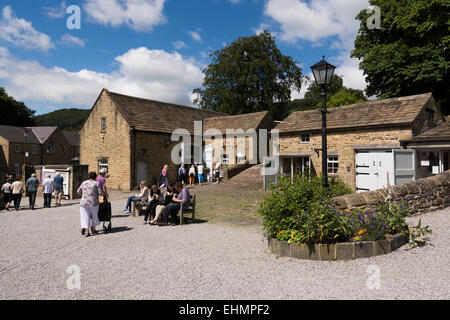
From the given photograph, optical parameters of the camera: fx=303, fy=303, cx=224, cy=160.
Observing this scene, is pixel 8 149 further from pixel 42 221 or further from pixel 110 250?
pixel 110 250

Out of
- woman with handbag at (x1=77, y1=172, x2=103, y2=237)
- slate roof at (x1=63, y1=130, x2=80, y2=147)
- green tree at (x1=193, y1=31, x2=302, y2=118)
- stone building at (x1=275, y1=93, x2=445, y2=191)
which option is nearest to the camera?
A: woman with handbag at (x1=77, y1=172, x2=103, y2=237)

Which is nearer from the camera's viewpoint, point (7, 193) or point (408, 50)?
point (7, 193)

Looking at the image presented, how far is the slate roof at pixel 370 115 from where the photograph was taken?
55.1 feet

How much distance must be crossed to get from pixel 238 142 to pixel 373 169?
1381cm

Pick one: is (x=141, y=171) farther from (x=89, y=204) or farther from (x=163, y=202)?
(x=89, y=204)

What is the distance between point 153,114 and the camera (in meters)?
27.0

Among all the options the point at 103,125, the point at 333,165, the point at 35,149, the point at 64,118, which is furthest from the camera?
the point at 64,118

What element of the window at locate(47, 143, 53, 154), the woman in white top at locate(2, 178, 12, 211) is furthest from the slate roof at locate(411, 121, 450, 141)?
the window at locate(47, 143, 53, 154)

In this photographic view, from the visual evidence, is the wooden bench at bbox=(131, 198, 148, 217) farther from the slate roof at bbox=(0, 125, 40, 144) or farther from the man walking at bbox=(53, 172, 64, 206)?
the slate roof at bbox=(0, 125, 40, 144)

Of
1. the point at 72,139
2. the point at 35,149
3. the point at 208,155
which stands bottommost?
the point at 208,155

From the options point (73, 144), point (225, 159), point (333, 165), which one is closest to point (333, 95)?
point (225, 159)

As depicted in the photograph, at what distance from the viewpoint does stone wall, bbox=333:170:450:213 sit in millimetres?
7320

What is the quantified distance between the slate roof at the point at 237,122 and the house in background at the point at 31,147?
29.5m

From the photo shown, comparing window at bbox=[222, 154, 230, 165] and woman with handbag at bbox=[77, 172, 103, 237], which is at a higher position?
window at bbox=[222, 154, 230, 165]
